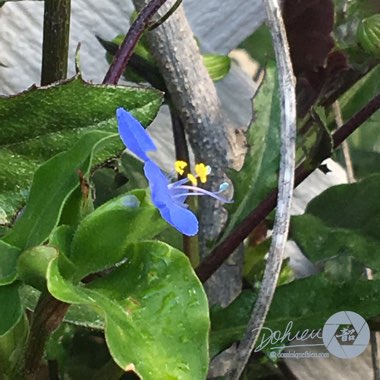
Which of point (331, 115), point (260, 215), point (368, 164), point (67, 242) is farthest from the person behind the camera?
point (368, 164)

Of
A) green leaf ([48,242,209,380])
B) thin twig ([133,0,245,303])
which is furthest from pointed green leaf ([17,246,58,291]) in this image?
thin twig ([133,0,245,303])

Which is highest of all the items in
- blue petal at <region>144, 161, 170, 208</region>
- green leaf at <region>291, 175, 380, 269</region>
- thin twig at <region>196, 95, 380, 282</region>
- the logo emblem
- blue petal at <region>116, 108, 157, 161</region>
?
blue petal at <region>116, 108, 157, 161</region>

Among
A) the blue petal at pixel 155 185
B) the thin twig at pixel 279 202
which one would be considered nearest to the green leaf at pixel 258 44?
the thin twig at pixel 279 202

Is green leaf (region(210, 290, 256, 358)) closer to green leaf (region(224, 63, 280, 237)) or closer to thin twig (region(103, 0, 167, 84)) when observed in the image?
green leaf (region(224, 63, 280, 237))

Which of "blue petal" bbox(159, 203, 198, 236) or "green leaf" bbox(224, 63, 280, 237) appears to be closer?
"blue petal" bbox(159, 203, 198, 236)

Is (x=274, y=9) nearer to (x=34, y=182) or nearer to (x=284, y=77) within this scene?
(x=284, y=77)

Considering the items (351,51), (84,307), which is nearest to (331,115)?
(351,51)

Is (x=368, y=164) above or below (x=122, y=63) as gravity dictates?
below
